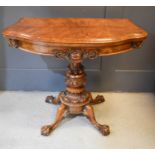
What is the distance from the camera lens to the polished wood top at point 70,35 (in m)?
1.00

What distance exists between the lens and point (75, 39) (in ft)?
3.27

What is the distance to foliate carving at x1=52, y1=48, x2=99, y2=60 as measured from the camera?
104 cm

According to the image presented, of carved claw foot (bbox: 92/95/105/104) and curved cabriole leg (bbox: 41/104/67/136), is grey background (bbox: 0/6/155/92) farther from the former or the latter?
curved cabriole leg (bbox: 41/104/67/136)

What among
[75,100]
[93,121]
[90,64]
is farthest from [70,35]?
[90,64]

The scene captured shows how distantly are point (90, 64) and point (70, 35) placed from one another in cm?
72

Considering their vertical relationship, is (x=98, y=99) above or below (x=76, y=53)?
below

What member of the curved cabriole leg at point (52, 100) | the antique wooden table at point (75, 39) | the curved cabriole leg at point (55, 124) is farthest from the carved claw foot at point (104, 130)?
the curved cabriole leg at point (52, 100)

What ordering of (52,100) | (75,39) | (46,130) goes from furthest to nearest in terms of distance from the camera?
1. (52,100)
2. (46,130)
3. (75,39)

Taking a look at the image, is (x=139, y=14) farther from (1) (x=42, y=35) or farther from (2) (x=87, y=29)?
(1) (x=42, y=35)

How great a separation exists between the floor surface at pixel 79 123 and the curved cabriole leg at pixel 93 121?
0.03 metres

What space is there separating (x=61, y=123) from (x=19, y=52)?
663 mm

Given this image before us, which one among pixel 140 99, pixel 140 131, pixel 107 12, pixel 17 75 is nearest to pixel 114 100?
pixel 140 99

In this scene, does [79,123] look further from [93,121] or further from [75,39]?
[75,39]

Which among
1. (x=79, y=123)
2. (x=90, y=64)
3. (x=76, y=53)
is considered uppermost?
(x=76, y=53)
